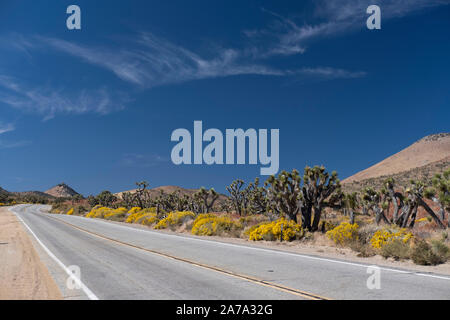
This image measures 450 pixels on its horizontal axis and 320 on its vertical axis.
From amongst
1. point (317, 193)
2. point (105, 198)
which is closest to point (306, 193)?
point (317, 193)

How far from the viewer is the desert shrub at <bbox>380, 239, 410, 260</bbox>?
11.7m

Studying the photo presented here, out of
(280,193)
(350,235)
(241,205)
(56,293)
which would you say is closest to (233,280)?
(56,293)

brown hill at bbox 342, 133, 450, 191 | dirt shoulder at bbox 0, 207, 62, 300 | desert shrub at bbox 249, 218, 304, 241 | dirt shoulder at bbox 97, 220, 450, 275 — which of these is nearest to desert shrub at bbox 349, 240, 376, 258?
dirt shoulder at bbox 97, 220, 450, 275

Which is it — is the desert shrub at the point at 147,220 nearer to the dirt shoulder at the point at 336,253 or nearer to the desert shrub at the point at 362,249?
the dirt shoulder at the point at 336,253

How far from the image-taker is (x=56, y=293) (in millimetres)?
7574

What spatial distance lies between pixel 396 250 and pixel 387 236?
189 centimetres

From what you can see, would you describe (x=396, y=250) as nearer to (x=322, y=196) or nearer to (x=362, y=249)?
(x=362, y=249)

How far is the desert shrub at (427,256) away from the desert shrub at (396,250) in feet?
1.23

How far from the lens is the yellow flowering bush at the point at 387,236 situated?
43.0 feet

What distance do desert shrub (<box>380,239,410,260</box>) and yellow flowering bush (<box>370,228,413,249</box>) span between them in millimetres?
585

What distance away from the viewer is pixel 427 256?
10688 mm

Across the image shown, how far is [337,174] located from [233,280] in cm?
1497

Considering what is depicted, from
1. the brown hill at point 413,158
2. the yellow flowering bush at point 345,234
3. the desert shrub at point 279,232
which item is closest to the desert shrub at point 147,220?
the desert shrub at point 279,232
